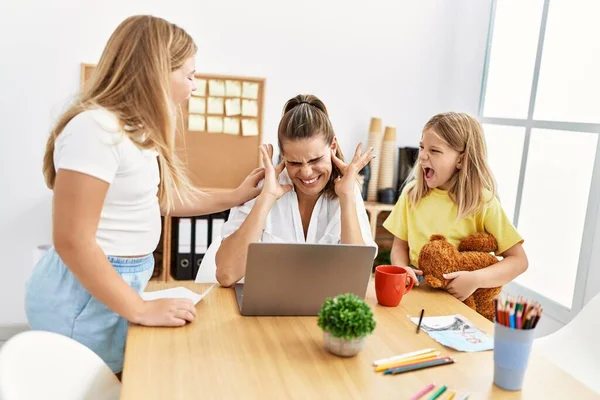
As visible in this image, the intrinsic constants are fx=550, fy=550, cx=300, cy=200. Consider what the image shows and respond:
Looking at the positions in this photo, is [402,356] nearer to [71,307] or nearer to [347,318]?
[347,318]

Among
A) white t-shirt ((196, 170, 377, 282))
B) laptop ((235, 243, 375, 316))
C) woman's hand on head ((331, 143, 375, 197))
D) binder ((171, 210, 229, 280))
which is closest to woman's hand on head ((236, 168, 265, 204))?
white t-shirt ((196, 170, 377, 282))

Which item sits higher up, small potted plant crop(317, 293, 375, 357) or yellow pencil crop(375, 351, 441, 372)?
small potted plant crop(317, 293, 375, 357)

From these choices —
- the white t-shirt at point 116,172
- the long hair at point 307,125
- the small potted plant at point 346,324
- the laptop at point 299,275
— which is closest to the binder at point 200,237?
the long hair at point 307,125

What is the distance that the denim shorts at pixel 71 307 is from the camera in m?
1.32

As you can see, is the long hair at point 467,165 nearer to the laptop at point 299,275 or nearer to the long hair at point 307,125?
the long hair at point 307,125

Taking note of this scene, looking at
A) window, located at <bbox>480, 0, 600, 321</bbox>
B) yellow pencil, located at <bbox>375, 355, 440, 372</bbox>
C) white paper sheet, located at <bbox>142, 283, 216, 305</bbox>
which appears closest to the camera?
yellow pencil, located at <bbox>375, 355, 440, 372</bbox>

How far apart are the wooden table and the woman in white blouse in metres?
0.30

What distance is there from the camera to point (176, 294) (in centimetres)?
148

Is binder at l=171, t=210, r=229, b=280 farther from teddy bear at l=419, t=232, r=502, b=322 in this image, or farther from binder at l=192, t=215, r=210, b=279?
teddy bear at l=419, t=232, r=502, b=322

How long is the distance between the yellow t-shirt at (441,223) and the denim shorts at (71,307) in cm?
94

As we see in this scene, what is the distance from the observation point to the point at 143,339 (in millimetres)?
1182

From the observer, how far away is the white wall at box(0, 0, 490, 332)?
115 inches

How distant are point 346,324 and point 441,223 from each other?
82cm

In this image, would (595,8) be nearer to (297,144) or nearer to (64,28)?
(297,144)
